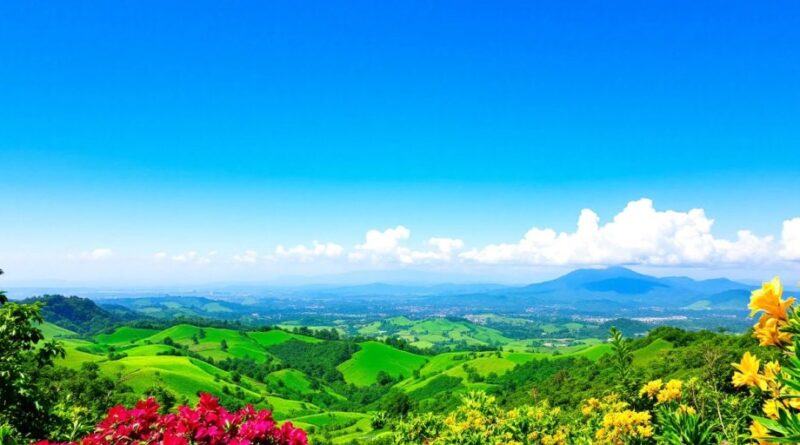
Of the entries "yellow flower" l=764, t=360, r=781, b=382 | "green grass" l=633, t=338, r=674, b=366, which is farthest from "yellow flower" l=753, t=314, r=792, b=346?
"green grass" l=633, t=338, r=674, b=366

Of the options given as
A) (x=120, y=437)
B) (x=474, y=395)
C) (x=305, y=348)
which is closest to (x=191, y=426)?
(x=120, y=437)

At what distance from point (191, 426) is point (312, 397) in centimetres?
12262

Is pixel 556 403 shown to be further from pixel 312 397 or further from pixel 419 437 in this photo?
pixel 312 397

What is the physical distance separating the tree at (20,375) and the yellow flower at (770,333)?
Answer: 998 centimetres

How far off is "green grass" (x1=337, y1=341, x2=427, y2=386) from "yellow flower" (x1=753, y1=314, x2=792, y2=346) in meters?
142

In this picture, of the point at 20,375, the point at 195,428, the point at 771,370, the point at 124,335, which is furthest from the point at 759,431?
the point at 124,335

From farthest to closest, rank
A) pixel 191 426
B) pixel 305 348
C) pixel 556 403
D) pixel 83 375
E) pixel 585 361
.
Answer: pixel 305 348 → pixel 585 361 → pixel 83 375 → pixel 556 403 → pixel 191 426

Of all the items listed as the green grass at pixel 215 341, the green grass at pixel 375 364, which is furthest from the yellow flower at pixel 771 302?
the green grass at pixel 215 341

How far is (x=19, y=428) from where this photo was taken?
8.20 m

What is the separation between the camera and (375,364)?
146m

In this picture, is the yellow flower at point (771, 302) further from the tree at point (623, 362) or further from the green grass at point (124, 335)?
the green grass at point (124, 335)

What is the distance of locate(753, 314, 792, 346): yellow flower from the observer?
2.90 metres

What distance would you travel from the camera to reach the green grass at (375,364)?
460ft

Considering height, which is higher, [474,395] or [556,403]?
[474,395]
